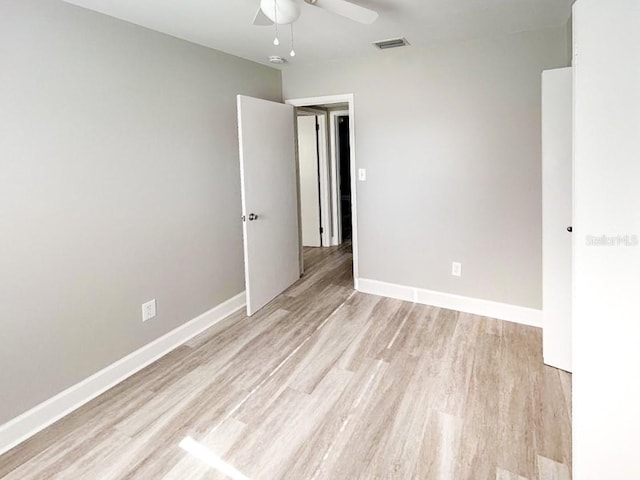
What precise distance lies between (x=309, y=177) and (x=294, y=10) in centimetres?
398

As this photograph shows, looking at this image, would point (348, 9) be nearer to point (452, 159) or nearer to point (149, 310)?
point (452, 159)

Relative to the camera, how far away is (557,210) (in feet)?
7.79

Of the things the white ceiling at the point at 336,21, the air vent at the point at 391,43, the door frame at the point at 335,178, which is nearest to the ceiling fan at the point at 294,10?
the white ceiling at the point at 336,21

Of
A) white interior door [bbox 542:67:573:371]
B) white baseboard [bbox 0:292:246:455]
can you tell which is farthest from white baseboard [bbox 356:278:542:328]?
white baseboard [bbox 0:292:246:455]

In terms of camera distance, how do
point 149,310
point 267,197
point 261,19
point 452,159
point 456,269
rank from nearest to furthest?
point 261,19, point 149,310, point 452,159, point 456,269, point 267,197

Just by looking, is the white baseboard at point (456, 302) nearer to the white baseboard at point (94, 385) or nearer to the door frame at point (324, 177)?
the white baseboard at point (94, 385)

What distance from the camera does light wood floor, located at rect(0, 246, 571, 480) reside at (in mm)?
1815

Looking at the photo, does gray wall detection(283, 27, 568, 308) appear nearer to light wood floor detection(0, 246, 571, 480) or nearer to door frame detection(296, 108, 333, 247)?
light wood floor detection(0, 246, 571, 480)

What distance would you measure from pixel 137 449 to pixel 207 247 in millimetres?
1676

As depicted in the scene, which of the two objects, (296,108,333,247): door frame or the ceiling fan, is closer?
the ceiling fan

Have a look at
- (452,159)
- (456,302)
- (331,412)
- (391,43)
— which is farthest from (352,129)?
(331,412)

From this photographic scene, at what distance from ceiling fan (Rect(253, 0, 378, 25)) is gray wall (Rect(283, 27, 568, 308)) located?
5.03 ft

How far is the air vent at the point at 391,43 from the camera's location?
3146 mm

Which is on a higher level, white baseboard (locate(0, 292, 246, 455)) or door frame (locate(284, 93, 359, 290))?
door frame (locate(284, 93, 359, 290))
